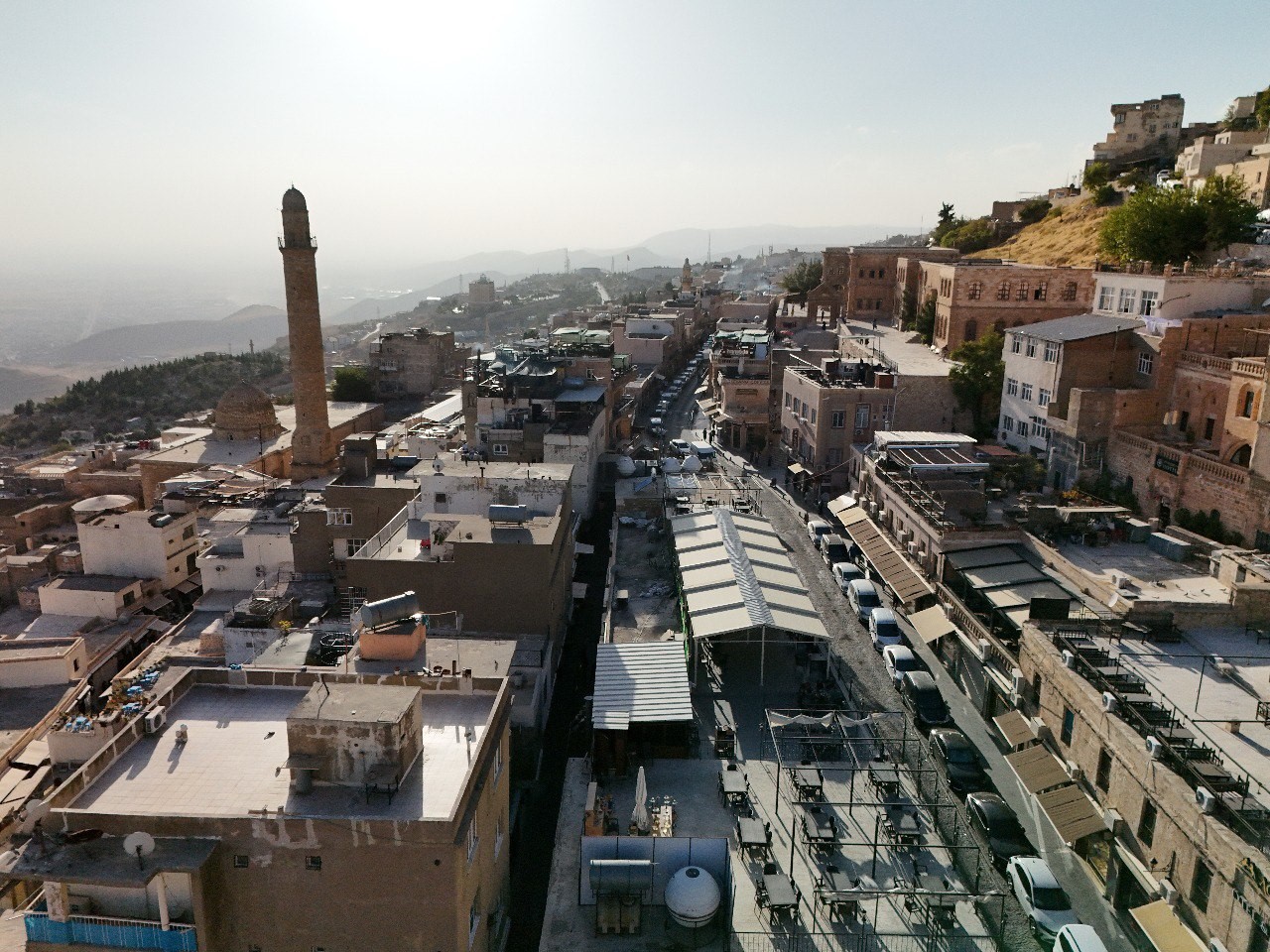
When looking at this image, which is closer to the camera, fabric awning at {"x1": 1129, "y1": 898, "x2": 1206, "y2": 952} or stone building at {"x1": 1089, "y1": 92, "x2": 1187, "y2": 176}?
fabric awning at {"x1": 1129, "y1": 898, "x2": 1206, "y2": 952}

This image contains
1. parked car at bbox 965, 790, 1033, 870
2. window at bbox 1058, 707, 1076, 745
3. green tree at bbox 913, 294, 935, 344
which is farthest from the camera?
green tree at bbox 913, 294, 935, 344

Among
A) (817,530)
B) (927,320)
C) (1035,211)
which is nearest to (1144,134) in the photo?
(1035,211)

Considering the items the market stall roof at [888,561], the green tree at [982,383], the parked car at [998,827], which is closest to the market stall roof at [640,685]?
the parked car at [998,827]

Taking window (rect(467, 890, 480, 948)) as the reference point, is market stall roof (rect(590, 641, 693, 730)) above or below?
above

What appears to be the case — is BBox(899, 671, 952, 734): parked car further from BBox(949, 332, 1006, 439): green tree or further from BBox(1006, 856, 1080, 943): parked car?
BBox(949, 332, 1006, 439): green tree

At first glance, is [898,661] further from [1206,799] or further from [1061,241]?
[1061,241]

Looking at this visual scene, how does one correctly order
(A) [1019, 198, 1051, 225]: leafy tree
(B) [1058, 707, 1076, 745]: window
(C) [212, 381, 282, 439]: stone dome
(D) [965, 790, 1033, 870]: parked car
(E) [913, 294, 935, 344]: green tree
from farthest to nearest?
(A) [1019, 198, 1051, 225]: leafy tree → (C) [212, 381, 282, 439]: stone dome → (E) [913, 294, 935, 344]: green tree → (B) [1058, 707, 1076, 745]: window → (D) [965, 790, 1033, 870]: parked car

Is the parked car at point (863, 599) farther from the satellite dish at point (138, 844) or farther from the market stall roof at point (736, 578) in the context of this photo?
the satellite dish at point (138, 844)

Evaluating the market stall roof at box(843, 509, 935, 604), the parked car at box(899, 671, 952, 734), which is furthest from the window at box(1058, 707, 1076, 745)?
the market stall roof at box(843, 509, 935, 604)
